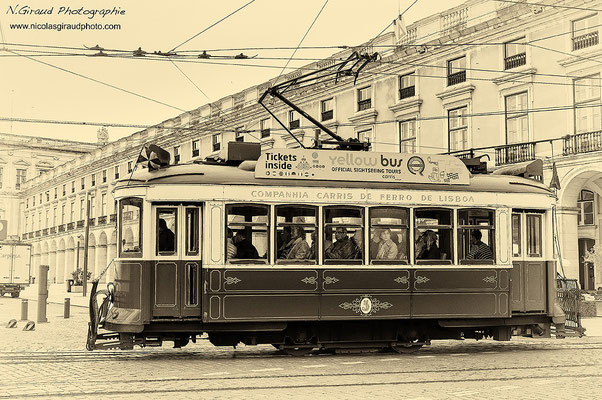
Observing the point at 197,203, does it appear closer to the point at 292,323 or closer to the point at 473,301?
the point at 292,323

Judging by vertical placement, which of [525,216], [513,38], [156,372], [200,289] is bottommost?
[156,372]

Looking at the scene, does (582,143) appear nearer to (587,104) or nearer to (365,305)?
(587,104)

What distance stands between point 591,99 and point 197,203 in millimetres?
20221

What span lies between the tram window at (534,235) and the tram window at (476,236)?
30.7 inches

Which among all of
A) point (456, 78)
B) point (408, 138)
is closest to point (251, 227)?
point (456, 78)

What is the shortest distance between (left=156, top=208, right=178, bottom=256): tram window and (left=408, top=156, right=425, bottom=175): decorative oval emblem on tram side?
3932mm

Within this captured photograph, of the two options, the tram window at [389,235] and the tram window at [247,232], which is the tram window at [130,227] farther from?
the tram window at [389,235]

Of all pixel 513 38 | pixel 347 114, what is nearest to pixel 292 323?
pixel 513 38

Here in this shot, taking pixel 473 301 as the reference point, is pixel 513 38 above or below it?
above

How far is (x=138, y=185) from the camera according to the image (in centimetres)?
1248

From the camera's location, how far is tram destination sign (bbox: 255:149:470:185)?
1275 centimetres

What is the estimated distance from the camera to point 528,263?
14.0 meters

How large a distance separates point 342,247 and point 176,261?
263 centimetres

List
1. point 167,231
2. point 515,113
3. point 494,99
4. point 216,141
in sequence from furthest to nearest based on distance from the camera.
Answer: point 216,141, point 494,99, point 515,113, point 167,231
